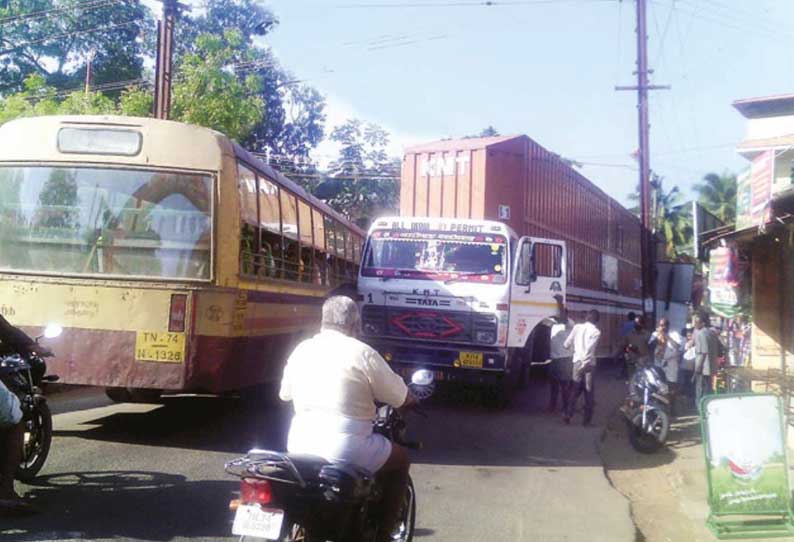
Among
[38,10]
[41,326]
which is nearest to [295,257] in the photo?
[41,326]

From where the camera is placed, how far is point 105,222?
768 centimetres

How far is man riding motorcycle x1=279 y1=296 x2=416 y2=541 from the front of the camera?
391cm

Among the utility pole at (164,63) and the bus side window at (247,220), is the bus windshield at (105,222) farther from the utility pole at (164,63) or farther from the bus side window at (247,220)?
the utility pole at (164,63)

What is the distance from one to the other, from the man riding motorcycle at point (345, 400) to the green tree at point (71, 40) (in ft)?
94.6

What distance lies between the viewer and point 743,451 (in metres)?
6.25

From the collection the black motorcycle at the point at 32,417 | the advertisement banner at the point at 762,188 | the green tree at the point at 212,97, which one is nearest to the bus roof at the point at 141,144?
the black motorcycle at the point at 32,417

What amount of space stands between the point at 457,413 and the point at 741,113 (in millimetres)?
9427

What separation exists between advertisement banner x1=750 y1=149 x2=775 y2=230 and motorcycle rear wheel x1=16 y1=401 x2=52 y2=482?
6.44 metres

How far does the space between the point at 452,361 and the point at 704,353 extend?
398cm

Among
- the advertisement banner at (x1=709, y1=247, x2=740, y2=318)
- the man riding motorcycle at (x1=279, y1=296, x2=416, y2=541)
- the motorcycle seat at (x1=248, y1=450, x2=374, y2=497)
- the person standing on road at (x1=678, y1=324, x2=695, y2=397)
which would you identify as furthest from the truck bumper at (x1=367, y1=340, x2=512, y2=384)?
the motorcycle seat at (x1=248, y1=450, x2=374, y2=497)

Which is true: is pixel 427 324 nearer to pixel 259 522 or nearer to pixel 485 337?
pixel 485 337

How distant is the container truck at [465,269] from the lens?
11.4 metres

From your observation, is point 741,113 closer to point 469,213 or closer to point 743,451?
point 469,213

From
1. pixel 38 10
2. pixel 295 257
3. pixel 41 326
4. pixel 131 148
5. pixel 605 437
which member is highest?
pixel 38 10
